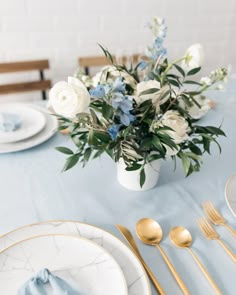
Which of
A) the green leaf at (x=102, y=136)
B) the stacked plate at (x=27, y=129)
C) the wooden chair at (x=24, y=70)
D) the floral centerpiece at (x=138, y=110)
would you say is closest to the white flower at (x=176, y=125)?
the floral centerpiece at (x=138, y=110)

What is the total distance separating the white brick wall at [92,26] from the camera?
1546 millimetres

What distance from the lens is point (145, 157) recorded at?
67 cm

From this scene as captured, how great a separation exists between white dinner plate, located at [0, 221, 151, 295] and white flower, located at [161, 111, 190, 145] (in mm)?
214

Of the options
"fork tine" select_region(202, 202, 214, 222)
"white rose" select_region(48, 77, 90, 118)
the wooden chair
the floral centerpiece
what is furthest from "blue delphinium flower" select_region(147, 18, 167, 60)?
the wooden chair

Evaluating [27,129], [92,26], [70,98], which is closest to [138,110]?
[70,98]

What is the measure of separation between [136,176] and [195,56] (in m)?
0.29

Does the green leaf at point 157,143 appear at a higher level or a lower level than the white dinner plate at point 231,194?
higher

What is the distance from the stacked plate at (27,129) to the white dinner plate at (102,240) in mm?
322

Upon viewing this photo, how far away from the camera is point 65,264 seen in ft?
1.82

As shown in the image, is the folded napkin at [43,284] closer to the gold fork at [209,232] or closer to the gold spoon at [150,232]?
the gold spoon at [150,232]

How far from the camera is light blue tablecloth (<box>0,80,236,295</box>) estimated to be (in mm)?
598

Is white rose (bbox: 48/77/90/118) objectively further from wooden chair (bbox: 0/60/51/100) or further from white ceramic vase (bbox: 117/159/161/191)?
wooden chair (bbox: 0/60/51/100)

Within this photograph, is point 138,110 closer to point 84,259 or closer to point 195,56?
point 195,56

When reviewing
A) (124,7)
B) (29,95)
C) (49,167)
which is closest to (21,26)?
(29,95)
